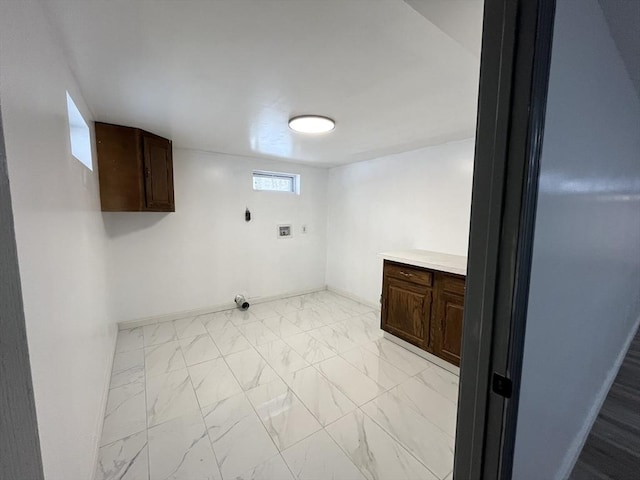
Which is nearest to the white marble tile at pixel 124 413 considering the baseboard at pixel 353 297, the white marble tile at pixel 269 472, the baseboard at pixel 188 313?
the white marble tile at pixel 269 472

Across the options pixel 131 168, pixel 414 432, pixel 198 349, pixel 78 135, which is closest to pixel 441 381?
pixel 414 432

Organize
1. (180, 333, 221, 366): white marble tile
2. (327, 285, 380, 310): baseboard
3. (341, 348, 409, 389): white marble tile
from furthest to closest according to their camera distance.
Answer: (327, 285, 380, 310): baseboard, (180, 333, 221, 366): white marble tile, (341, 348, 409, 389): white marble tile

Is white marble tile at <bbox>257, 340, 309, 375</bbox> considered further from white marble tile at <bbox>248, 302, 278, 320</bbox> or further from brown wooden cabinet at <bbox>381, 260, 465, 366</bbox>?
brown wooden cabinet at <bbox>381, 260, 465, 366</bbox>

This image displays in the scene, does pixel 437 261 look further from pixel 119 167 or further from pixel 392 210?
pixel 119 167

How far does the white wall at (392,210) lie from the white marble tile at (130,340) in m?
2.87

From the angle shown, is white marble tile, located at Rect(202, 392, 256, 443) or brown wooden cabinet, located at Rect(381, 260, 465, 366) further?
brown wooden cabinet, located at Rect(381, 260, 465, 366)

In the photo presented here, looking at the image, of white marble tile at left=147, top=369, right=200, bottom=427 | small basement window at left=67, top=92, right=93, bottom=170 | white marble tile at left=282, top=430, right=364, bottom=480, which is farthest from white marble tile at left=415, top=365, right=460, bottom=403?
small basement window at left=67, top=92, right=93, bottom=170

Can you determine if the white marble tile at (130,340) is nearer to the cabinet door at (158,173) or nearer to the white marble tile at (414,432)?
the cabinet door at (158,173)

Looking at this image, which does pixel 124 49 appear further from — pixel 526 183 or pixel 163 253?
pixel 163 253

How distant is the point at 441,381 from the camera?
2.28 meters

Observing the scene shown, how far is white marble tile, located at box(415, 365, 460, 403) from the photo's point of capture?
2135mm

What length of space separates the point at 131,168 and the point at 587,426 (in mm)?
4089

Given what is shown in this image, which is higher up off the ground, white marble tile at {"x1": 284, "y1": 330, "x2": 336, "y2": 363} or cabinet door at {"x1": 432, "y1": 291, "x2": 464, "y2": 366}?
cabinet door at {"x1": 432, "y1": 291, "x2": 464, "y2": 366}

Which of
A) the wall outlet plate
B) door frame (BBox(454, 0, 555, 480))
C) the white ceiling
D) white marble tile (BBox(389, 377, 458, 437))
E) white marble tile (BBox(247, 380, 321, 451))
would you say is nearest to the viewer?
door frame (BBox(454, 0, 555, 480))
